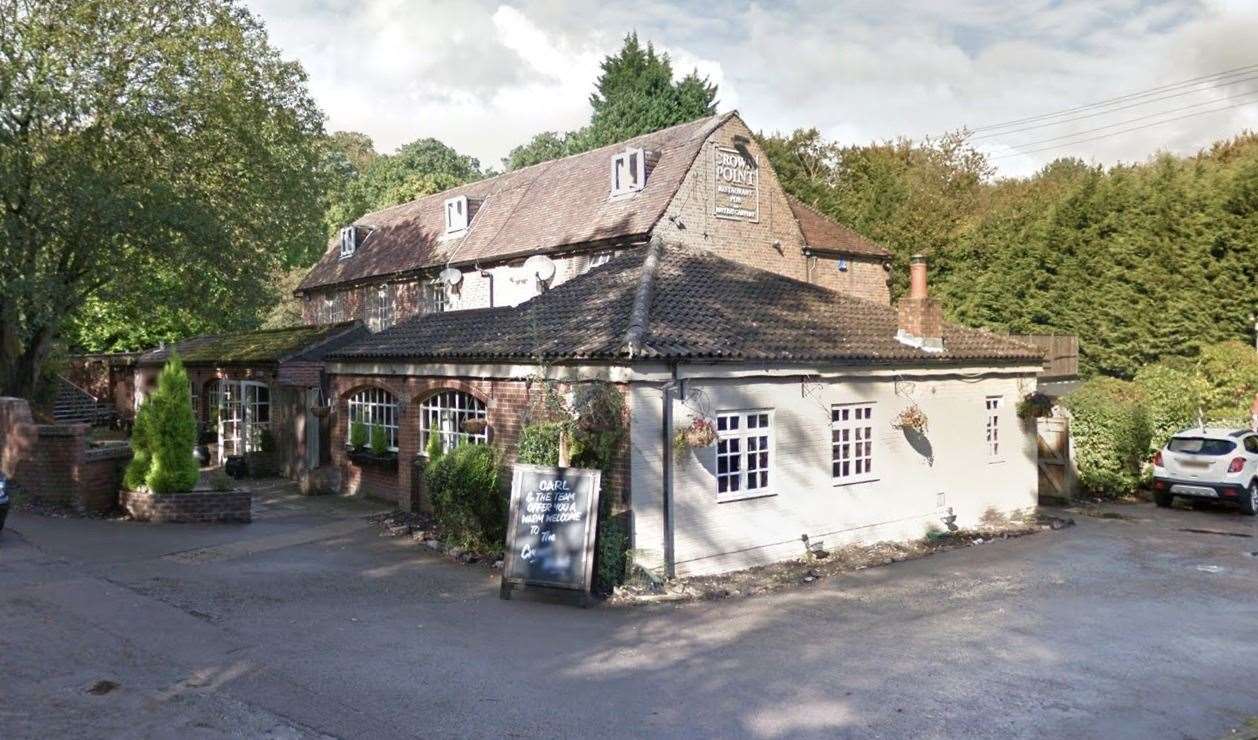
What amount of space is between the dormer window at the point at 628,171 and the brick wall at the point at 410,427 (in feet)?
31.7

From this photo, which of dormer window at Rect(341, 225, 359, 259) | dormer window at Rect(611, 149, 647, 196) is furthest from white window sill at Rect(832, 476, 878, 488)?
dormer window at Rect(341, 225, 359, 259)

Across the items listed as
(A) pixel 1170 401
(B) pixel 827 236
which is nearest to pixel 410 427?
(B) pixel 827 236

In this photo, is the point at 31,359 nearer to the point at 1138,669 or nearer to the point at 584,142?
the point at 1138,669

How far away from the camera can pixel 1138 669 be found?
8.94 meters

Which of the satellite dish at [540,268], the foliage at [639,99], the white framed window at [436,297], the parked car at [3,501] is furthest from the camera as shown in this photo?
the foliage at [639,99]

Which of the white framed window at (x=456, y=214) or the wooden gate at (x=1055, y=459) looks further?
the white framed window at (x=456, y=214)

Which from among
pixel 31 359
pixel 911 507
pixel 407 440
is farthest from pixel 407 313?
pixel 911 507

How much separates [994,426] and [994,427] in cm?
2

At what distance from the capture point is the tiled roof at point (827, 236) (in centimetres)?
2755

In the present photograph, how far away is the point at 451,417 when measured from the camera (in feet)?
52.7

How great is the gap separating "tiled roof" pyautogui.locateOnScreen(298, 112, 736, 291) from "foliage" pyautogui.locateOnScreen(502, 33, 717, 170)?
40.4ft

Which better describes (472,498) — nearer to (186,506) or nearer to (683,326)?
(683,326)

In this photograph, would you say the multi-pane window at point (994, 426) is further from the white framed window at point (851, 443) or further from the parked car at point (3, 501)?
the parked car at point (3, 501)

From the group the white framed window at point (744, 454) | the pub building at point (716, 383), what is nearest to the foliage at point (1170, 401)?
the pub building at point (716, 383)
